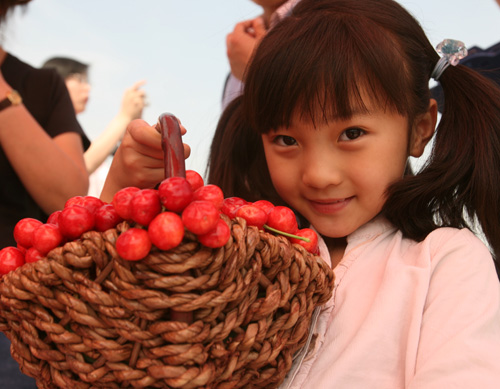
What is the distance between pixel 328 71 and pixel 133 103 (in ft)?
7.30

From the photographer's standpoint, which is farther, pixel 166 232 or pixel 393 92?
pixel 393 92

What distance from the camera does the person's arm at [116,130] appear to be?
8.09 feet

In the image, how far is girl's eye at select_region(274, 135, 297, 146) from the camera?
0.95 m

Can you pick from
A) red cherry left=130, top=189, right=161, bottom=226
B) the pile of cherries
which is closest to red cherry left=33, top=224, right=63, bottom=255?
the pile of cherries

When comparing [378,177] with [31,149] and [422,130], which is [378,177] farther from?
[31,149]

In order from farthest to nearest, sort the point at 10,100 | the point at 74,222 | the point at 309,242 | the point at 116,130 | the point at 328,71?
the point at 116,130, the point at 10,100, the point at 328,71, the point at 309,242, the point at 74,222

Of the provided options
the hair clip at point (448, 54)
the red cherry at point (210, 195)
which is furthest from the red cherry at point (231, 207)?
the hair clip at point (448, 54)

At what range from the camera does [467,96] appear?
1.02 meters

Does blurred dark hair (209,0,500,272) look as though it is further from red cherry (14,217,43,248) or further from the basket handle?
red cherry (14,217,43,248)

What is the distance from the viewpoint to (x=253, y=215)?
27.3 inches

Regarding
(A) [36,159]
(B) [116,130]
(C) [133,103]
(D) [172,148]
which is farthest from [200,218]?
(C) [133,103]

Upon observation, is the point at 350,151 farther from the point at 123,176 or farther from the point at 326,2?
the point at 123,176

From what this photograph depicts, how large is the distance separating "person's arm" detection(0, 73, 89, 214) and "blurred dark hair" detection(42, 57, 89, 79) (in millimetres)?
1872

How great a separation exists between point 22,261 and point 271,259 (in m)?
0.33
